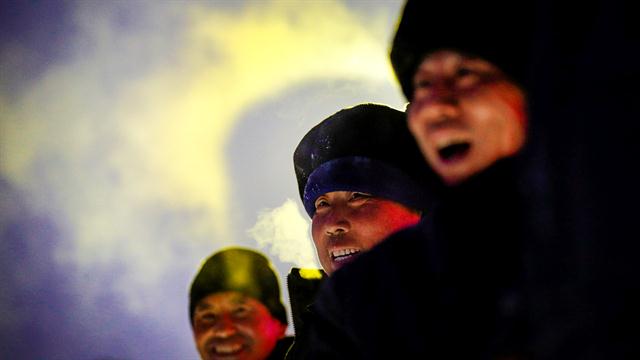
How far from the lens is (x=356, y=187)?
8.90 feet

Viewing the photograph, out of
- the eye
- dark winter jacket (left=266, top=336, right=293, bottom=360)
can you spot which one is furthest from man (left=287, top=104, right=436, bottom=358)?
the eye

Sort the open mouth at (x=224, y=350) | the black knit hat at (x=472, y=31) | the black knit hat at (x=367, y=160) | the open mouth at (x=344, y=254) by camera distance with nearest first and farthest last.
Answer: the black knit hat at (x=472, y=31), the open mouth at (x=344, y=254), the black knit hat at (x=367, y=160), the open mouth at (x=224, y=350)

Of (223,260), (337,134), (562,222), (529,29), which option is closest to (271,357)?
(223,260)

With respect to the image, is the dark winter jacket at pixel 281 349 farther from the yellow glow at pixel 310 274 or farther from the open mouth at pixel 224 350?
the yellow glow at pixel 310 274

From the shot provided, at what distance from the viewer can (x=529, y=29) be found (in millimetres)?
1425

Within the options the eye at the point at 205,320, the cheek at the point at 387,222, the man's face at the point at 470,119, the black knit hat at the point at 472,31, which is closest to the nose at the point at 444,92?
the man's face at the point at 470,119

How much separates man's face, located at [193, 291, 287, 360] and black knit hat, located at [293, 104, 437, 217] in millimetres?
703

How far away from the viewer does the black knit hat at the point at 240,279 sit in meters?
3.26

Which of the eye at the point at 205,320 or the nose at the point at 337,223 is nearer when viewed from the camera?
the nose at the point at 337,223

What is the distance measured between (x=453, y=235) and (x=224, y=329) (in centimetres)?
204

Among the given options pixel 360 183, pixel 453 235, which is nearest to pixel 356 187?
pixel 360 183

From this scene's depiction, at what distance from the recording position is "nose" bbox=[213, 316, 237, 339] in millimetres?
2975

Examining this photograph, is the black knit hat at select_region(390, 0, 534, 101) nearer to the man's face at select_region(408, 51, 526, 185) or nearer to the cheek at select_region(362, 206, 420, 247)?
the man's face at select_region(408, 51, 526, 185)

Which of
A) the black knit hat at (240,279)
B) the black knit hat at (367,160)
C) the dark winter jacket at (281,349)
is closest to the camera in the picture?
the black knit hat at (367,160)
